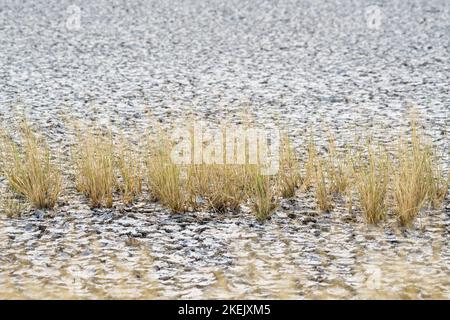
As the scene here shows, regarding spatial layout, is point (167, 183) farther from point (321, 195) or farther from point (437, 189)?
point (437, 189)

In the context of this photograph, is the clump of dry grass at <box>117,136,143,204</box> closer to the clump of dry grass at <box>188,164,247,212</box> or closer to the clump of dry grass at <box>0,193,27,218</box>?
the clump of dry grass at <box>188,164,247,212</box>

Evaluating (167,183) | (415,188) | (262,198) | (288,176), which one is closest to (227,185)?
(262,198)

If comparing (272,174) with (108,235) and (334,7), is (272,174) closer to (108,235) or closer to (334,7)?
(108,235)

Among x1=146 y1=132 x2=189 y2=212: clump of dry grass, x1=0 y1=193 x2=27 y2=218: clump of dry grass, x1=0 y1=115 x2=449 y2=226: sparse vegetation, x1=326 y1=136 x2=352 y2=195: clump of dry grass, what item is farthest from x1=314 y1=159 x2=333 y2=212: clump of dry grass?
x1=0 y1=193 x2=27 y2=218: clump of dry grass

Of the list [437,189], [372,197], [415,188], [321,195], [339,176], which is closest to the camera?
[372,197]

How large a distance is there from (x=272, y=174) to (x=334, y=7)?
9.22 meters

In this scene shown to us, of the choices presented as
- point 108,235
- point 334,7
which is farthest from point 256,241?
point 334,7

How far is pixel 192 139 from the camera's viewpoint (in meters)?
6.25

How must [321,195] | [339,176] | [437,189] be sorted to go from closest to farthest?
[321,195], [437,189], [339,176]

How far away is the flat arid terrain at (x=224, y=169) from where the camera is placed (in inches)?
178

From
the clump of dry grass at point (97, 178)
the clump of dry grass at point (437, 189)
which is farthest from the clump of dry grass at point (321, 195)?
the clump of dry grass at point (97, 178)

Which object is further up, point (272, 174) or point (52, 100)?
point (52, 100)

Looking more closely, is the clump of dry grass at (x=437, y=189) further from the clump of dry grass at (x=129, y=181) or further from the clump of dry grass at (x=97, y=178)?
the clump of dry grass at (x=97, y=178)

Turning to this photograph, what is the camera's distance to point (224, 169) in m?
5.60
